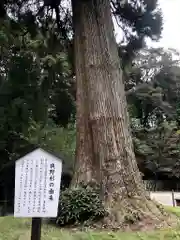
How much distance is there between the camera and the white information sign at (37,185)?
9.46 ft

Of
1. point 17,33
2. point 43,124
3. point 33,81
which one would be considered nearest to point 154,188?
point 43,124

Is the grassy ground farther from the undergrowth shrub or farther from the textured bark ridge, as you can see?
the textured bark ridge

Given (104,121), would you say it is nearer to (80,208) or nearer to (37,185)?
(80,208)

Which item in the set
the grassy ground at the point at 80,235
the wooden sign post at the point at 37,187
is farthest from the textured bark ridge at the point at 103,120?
the wooden sign post at the point at 37,187

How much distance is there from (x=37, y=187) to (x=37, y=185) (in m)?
0.02

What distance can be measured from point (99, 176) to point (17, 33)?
5.17m

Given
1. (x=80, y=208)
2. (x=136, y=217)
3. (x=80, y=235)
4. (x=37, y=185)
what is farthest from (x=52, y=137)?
(x=37, y=185)

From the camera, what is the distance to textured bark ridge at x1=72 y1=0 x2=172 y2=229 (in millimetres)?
5211

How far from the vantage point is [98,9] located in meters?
6.37

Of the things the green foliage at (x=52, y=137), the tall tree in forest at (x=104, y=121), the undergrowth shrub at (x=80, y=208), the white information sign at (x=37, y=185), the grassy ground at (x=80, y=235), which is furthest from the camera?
the green foliage at (x=52, y=137)

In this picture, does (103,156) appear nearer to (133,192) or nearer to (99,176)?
(99,176)

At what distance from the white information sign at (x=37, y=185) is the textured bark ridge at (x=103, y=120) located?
2195 millimetres

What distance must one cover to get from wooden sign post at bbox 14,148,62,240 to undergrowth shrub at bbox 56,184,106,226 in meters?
2.06

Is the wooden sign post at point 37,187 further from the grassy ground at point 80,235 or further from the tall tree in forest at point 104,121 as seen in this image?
the tall tree in forest at point 104,121
